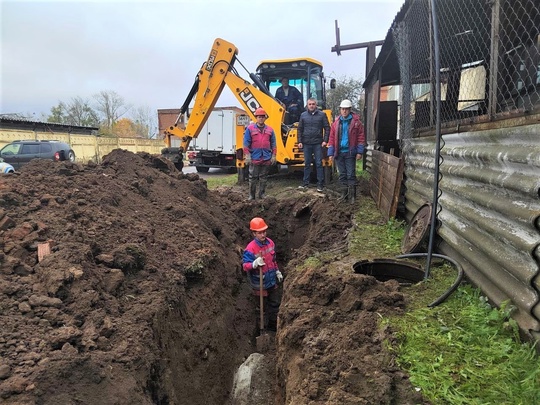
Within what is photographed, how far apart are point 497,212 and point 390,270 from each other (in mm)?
1414

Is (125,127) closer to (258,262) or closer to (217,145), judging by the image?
(217,145)

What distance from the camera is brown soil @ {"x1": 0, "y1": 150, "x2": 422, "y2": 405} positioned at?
2674 mm

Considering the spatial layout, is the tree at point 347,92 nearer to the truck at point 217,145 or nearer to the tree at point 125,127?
the truck at point 217,145

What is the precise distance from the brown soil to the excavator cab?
16.8ft

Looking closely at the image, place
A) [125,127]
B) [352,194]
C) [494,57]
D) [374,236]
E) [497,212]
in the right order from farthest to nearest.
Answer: [125,127]
[352,194]
[374,236]
[494,57]
[497,212]

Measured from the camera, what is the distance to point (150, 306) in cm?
383

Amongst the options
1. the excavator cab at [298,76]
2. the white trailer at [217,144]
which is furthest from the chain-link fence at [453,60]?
the white trailer at [217,144]

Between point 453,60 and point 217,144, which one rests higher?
point 453,60

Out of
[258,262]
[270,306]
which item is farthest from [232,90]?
[270,306]

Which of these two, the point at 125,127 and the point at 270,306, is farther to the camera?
the point at 125,127

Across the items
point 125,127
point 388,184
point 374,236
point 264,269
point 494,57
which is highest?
point 125,127

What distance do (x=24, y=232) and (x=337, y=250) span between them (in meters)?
3.45

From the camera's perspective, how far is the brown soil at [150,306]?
105 inches

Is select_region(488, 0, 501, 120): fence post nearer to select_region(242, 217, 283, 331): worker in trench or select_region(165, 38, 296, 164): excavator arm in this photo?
select_region(242, 217, 283, 331): worker in trench
